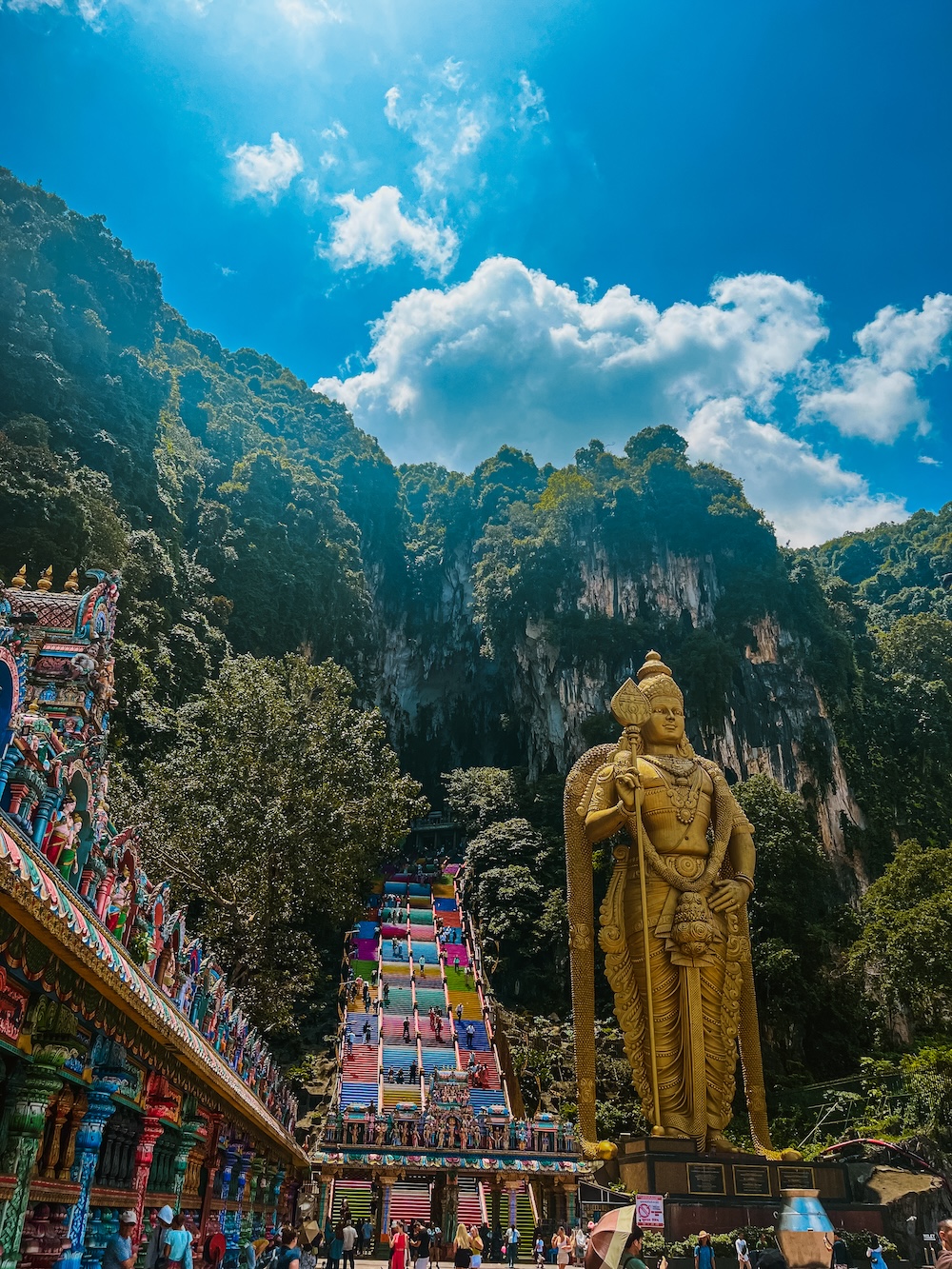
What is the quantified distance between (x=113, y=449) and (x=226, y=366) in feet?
86.1

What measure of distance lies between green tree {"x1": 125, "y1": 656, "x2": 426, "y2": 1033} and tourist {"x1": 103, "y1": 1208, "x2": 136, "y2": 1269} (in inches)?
369

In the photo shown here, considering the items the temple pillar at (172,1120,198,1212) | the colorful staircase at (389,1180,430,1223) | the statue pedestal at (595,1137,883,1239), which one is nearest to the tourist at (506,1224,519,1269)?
the statue pedestal at (595,1137,883,1239)

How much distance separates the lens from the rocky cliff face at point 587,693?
2716 centimetres

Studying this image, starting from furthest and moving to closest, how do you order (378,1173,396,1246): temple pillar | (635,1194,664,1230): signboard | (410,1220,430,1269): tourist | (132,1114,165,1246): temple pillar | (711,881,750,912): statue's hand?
(378,1173,396,1246): temple pillar, (711,881,750,912): statue's hand, (410,1220,430,1269): tourist, (635,1194,664,1230): signboard, (132,1114,165,1246): temple pillar

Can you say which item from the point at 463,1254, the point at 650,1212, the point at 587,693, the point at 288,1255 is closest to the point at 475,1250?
the point at 463,1254

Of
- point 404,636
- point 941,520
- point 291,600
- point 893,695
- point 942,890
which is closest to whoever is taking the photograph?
point 942,890

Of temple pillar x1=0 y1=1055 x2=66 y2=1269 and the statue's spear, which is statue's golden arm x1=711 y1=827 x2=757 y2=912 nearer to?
the statue's spear

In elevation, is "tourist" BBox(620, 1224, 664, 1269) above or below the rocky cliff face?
below

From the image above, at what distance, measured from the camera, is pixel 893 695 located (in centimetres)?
2817

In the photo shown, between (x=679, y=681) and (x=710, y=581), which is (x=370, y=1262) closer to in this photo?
(x=679, y=681)

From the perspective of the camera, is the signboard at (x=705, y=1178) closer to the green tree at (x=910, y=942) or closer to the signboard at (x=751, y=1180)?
the signboard at (x=751, y=1180)

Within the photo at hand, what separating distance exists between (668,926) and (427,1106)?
5275mm

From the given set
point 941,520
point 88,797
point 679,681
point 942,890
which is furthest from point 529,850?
point 941,520

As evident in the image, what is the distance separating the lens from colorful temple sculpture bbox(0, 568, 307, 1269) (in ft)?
11.1
